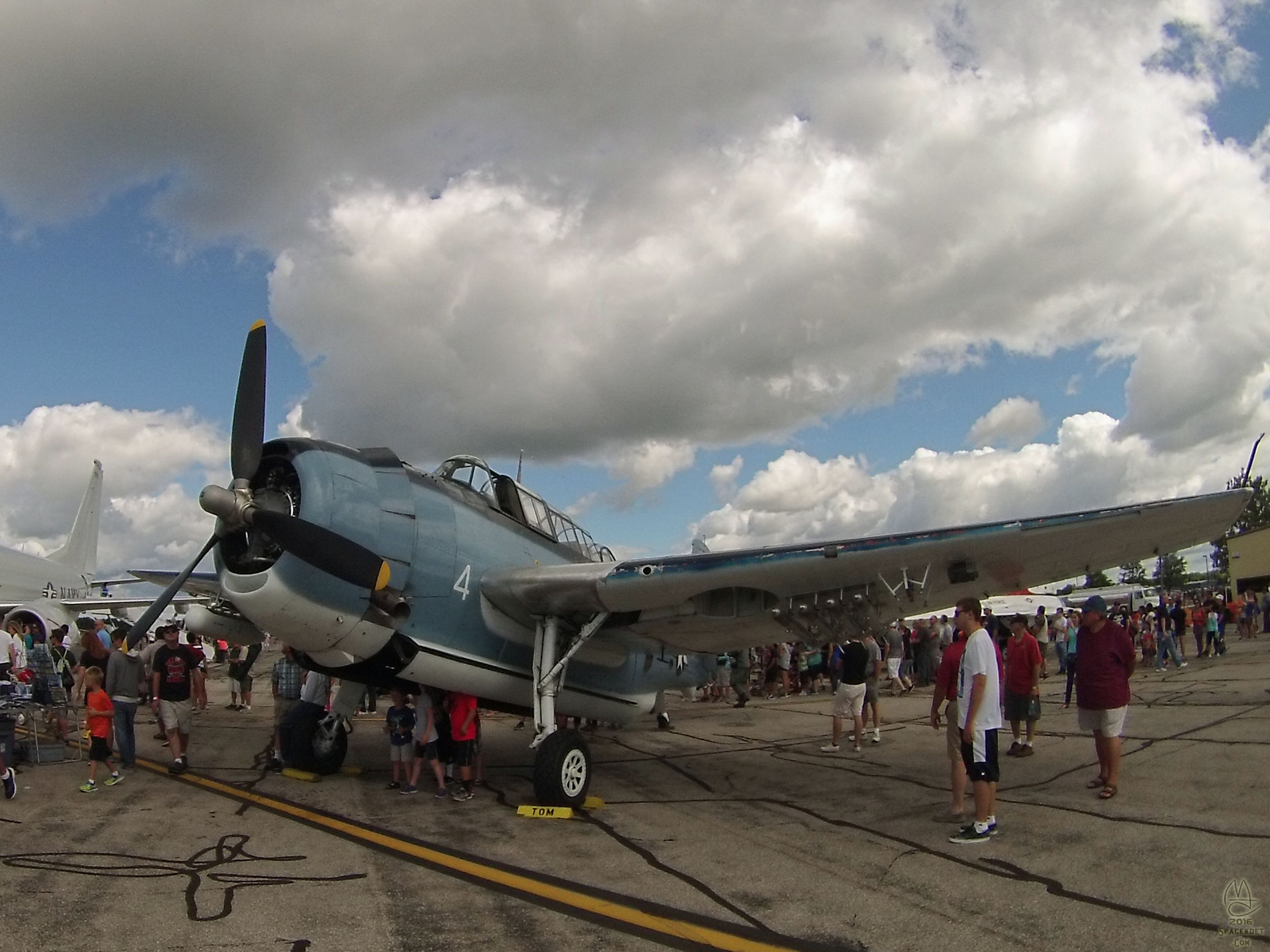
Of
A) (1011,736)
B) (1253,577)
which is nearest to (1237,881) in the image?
(1011,736)

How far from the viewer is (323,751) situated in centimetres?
992

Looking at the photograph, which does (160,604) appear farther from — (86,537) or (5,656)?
(86,537)

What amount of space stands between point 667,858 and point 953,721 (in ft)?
9.35

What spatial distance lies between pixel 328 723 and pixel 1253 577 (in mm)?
48219

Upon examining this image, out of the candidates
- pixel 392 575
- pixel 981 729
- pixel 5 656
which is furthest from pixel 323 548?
pixel 5 656

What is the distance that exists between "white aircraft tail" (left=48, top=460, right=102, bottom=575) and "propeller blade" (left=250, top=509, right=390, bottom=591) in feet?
116

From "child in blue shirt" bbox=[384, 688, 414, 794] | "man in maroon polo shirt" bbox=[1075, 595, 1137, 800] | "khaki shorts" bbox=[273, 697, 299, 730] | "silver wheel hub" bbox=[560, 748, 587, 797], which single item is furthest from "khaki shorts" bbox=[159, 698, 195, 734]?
"man in maroon polo shirt" bbox=[1075, 595, 1137, 800]

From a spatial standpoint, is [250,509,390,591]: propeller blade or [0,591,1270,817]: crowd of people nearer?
[0,591,1270,817]: crowd of people

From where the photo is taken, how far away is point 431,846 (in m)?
6.41

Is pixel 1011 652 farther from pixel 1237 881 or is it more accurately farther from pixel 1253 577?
pixel 1253 577

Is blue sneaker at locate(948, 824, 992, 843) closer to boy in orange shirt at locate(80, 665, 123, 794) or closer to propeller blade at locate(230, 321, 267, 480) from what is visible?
propeller blade at locate(230, 321, 267, 480)

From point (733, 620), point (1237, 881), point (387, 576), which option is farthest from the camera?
point (733, 620)

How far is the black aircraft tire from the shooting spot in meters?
9.82

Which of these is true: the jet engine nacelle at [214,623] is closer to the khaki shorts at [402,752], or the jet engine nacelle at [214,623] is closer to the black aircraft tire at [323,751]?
the black aircraft tire at [323,751]
